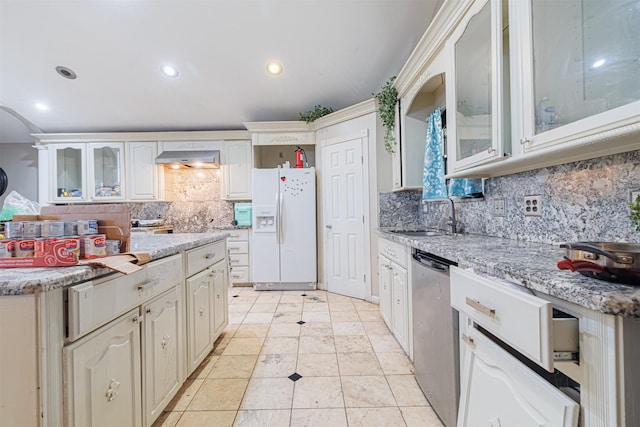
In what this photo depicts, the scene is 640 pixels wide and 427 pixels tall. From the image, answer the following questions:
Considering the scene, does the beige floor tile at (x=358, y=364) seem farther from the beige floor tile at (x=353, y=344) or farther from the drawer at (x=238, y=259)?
the drawer at (x=238, y=259)

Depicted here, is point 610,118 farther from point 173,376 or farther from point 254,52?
point 254,52

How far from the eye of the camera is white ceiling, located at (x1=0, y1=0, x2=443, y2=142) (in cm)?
259

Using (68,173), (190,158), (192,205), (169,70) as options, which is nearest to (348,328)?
(190,158)

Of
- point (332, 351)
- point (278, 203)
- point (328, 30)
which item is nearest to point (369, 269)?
point (332, 351)

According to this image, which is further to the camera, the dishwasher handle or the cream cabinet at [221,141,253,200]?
the cream cabinet at [221,141,253,200]

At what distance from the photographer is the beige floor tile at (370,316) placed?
2604 mm

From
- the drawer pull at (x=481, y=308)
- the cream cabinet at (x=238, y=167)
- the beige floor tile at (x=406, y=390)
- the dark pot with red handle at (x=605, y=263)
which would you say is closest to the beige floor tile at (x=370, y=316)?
the beige floor tile at (x=406, y=390)

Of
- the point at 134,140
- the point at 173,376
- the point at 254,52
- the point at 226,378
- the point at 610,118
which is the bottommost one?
the point at 226,378

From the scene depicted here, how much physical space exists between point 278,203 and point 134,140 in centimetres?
268

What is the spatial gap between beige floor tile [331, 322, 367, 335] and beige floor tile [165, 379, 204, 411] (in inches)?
45.6

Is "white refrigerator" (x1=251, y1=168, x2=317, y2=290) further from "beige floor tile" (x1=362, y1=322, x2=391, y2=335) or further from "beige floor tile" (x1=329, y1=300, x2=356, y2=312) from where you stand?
"beige floor tile" (x1=362, y1=322, x2=391, y2=335)

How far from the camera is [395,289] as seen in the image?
2006 mm

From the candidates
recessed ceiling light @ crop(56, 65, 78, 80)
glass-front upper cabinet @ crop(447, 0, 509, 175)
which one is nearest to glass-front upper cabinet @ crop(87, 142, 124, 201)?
recessed ceiling light @ crop(56, 65, 78, 80)

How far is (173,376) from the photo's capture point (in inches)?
56.0
